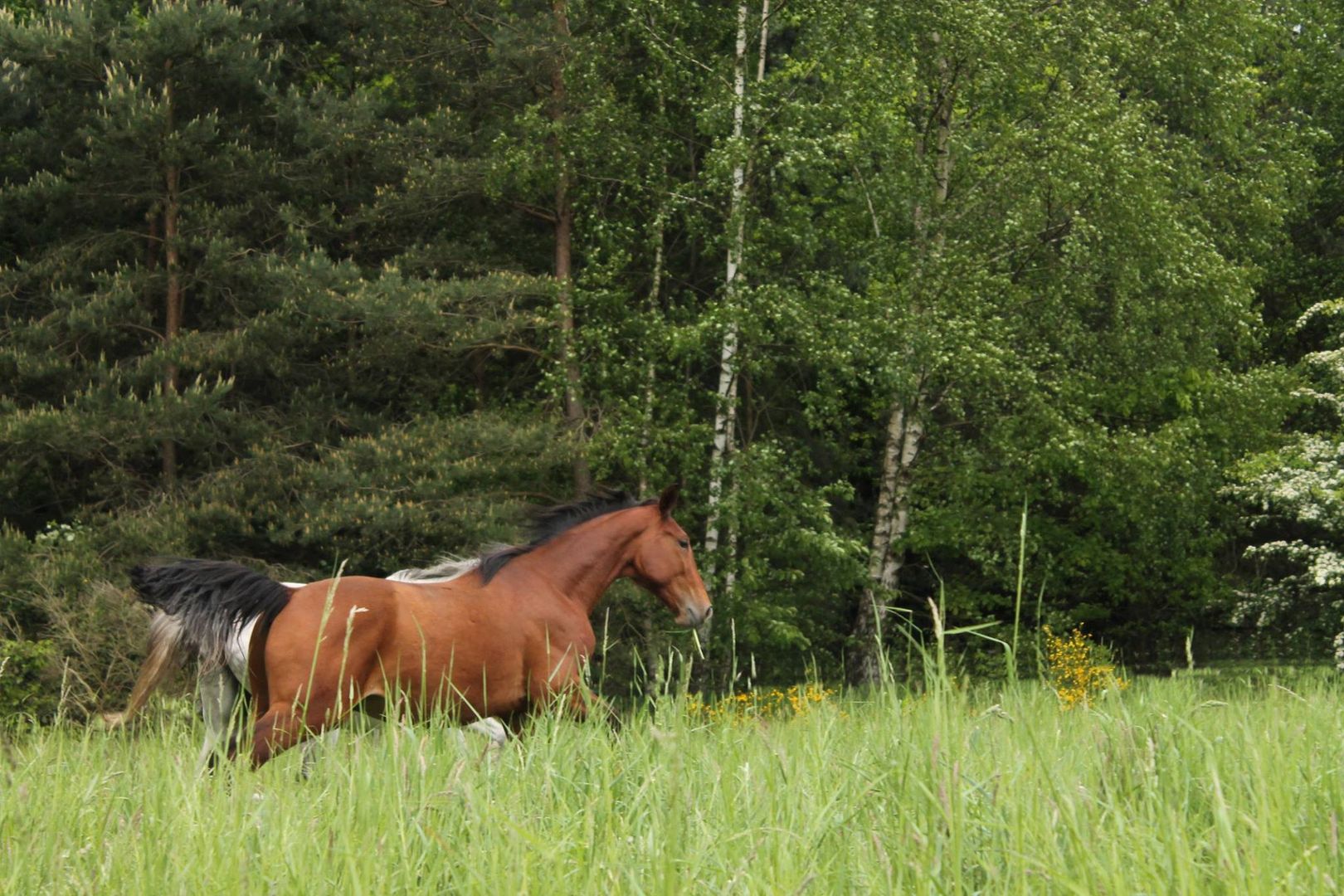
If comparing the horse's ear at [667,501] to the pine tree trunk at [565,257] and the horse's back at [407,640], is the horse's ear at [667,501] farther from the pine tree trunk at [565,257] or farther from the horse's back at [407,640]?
the pine tree trunk at [565,257]

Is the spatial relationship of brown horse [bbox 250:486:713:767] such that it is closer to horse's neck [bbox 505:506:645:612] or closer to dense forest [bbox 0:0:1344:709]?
horse's neck [bbox 505:506:645:612]

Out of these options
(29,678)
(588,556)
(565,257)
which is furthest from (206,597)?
(565,257)

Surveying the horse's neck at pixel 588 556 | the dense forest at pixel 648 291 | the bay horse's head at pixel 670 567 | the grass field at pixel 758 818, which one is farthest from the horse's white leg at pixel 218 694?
the dense forest at pixel 648 291

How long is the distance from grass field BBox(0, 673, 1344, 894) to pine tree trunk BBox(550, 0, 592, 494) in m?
15.2

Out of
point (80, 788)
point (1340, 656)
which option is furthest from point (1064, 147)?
point (80, 788)

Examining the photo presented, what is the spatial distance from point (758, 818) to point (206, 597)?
13.7 ft

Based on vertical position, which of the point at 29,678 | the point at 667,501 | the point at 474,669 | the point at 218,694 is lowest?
the point at 29,678

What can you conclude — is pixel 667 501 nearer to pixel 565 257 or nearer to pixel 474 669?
pixel 474 669

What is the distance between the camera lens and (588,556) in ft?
25.4

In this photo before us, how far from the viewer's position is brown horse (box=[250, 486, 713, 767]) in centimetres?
642

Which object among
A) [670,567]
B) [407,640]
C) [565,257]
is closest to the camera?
[407,640]

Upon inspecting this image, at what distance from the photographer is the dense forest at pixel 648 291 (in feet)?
59.8

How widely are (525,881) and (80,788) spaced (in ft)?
5.86

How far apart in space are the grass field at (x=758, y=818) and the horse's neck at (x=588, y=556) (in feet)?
12.6
